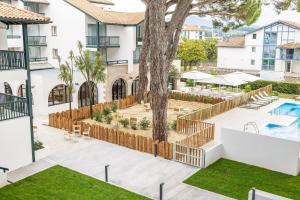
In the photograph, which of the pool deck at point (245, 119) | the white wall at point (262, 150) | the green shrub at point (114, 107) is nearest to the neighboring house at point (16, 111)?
the white wall at point (262, 150)

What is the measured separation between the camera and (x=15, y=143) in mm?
16891

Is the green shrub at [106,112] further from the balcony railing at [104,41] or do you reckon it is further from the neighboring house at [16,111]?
the neighboring house at [16,111]

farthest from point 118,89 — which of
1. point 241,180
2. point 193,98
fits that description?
point 241,180

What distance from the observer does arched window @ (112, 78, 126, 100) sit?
113 ft

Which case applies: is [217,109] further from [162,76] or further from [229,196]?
[229,196]

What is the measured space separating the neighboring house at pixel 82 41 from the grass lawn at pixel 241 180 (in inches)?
648

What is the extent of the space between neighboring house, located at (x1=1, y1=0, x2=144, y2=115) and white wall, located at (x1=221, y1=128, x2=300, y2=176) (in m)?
15.3

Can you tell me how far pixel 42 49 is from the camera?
3541 centimetres

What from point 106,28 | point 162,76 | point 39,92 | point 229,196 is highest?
point 106,28

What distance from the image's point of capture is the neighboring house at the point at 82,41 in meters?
31.2

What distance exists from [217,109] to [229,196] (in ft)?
50.2

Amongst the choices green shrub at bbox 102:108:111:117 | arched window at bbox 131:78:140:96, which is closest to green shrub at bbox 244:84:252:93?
arched window at bbox 131:78:140:96

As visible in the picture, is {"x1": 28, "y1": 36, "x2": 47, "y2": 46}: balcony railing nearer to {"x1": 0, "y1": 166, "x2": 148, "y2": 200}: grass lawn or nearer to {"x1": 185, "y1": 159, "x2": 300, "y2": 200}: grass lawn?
{"x1": 0, "y1": 166, "x2": 148, "y2": 200}: grass lawn

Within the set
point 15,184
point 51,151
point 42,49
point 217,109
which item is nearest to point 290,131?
point 217,109
